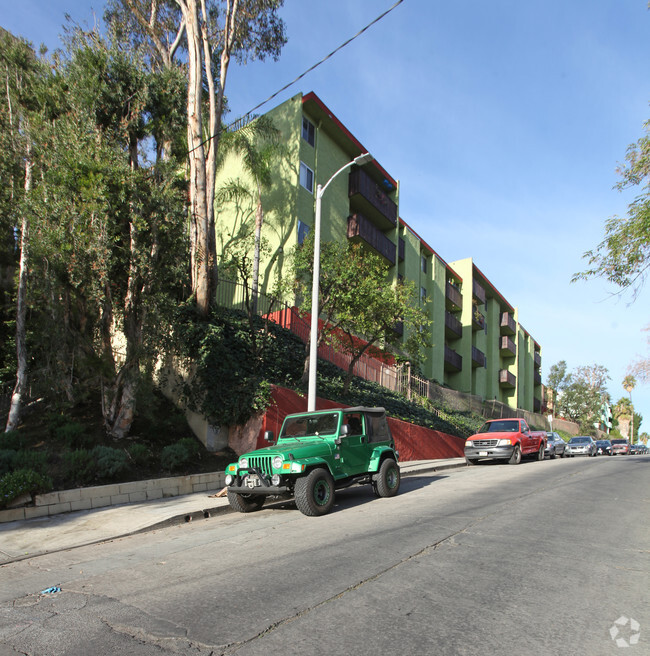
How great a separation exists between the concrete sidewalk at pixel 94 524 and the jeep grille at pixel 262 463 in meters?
1.33

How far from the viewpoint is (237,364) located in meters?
14.1

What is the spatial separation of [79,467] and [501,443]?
14.7 m

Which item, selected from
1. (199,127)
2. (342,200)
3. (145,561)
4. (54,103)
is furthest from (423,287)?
(145,561)

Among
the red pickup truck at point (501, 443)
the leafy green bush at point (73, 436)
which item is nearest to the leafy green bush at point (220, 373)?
the leafy green bush at point (73, 436)

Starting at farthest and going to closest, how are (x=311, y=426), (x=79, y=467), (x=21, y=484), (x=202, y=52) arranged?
(x=202, y=52) → (x=79, y=467) → (x=311, y=426) → (x=21, y=484)

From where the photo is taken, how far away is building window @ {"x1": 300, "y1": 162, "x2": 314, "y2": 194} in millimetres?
24750

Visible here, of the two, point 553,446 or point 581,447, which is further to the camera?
point 581,447

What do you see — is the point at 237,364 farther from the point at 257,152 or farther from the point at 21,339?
the point at 257,152

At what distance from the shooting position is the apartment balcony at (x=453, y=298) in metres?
41.5

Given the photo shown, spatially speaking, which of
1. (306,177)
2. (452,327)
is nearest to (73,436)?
(306,177)

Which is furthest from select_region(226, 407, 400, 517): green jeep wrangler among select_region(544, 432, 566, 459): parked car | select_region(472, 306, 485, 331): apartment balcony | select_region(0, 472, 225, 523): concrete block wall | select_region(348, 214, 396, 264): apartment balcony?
select_region(472, 306, 485, 331): apartment balcony

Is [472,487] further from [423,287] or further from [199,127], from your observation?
[423,287]

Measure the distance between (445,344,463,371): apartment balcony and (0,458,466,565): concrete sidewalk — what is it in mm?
32155

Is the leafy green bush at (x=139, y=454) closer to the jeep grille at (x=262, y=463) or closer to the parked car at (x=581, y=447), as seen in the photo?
the jeep grille at (x=262, y=463)
